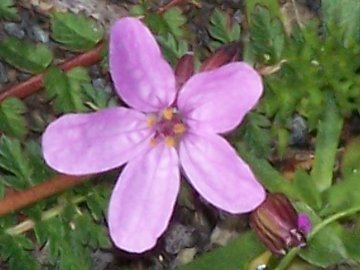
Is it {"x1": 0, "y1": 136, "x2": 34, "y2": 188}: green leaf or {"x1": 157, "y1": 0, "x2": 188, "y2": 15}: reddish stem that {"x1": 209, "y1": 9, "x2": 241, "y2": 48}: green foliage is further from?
{"x1": 0, "y1": 136, "x2": 34, "y2": 188}: green leaf

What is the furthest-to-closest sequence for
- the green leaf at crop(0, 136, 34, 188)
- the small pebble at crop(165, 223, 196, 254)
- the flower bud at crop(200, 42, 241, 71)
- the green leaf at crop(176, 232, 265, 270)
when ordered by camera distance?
the small pebble at crop(165, 223, 196, 254)
the green leaf at crop(176, 232, 265, 270)
the green leaf at crop(0, 136, 34, 188)
the flower bud at crop(200, 42, 241, 71)

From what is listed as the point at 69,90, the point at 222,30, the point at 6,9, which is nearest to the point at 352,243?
the point at 222,30

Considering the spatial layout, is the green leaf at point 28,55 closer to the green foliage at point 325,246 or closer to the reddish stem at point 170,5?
the reddish stem at point 170,5

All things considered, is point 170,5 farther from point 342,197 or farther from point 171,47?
point 342,197

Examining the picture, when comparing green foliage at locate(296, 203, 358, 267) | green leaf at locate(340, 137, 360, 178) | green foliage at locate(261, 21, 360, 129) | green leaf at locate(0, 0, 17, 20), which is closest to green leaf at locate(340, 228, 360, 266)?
green foliage at locate(296, 203, 358, 267)

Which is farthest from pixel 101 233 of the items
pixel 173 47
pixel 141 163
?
pixel 173 47
